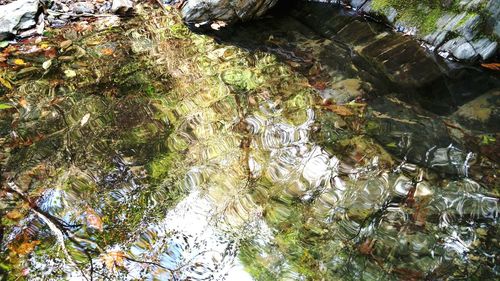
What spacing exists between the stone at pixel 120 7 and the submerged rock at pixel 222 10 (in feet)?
3.28

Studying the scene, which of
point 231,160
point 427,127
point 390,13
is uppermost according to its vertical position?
point 390,13

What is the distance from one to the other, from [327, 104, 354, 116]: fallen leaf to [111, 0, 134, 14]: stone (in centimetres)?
426

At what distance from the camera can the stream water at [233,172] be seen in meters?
3.35

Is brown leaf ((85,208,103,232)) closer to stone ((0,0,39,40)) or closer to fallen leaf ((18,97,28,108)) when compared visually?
fallen leaf ((18,97,28,108))

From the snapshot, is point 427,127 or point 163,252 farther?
→ point 427,127

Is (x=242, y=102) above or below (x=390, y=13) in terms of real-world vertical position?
below

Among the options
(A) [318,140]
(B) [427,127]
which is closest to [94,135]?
(A) [318,140]

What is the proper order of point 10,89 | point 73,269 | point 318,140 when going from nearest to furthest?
point 73,269 → point 318,140 → point 10,89

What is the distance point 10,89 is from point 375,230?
4909mm

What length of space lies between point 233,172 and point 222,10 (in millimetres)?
3774

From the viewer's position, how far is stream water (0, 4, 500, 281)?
3350 mm

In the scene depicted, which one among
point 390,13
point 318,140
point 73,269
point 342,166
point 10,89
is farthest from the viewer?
point 390,13

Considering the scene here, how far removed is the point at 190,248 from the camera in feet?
11.3

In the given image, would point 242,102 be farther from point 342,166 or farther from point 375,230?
point 375,230
